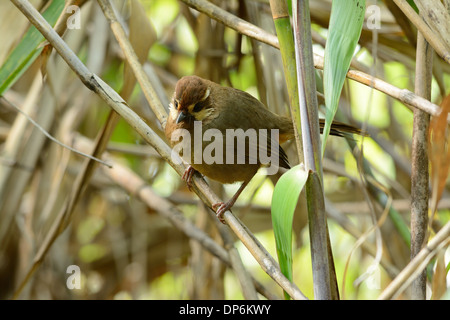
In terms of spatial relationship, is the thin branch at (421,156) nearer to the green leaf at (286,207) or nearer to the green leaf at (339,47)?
the green leaf at (339,47)

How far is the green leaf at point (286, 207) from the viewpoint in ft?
4.21

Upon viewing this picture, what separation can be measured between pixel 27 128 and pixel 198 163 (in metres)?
1.11

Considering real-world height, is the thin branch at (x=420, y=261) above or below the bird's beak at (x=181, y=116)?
below

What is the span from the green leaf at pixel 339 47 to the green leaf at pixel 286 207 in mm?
145

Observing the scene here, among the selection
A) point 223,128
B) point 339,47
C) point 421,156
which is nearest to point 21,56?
point 223,128

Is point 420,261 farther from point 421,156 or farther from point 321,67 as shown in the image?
point 321,67

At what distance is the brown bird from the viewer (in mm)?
2482

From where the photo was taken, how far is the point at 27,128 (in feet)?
9.55

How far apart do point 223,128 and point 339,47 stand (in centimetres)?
121

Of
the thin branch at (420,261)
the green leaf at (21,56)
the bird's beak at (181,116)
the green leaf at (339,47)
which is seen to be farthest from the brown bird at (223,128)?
the thin branch at (420,261)

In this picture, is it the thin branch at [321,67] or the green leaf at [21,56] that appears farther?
the green leaf at [21,56]
